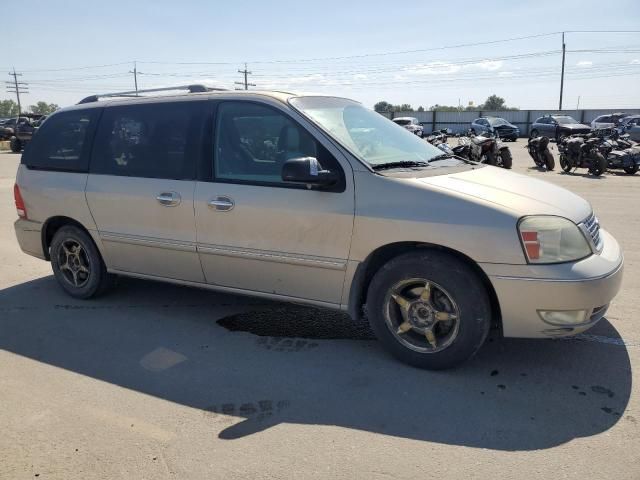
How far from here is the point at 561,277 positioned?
3139mm

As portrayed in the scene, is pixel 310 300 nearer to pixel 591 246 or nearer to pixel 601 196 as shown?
pixel 591 246

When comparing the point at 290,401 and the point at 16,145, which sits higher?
the point at 16,145

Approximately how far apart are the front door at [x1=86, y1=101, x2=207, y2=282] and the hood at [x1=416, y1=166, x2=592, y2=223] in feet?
6.24

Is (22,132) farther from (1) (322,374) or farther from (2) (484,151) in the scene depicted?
(1) (322,374)

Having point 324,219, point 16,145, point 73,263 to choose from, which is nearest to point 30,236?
point 73,263

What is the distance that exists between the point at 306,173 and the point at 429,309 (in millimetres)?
1196

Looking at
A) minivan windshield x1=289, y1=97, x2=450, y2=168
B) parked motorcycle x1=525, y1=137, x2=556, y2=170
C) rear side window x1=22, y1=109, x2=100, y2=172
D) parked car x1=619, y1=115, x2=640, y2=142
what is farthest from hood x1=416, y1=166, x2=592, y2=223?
parked car x1=619, y1=115, x2=640, y2=142

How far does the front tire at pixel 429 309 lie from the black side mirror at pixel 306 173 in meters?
0.70

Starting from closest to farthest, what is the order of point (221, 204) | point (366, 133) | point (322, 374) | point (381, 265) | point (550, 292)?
1. point (550, 292)
2. point (322, 374)
3. point (381, 265)
4. point (221, 204)
5. point (366, 133)

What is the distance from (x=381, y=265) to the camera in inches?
146

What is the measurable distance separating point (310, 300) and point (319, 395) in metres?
0.79

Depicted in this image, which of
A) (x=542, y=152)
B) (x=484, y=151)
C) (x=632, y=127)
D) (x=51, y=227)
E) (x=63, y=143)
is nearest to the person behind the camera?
(x=63, y=143)

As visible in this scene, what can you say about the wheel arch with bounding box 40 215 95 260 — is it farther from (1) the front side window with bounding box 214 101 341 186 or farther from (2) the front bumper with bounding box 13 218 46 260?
(1) the front side window with bounding box 214 101 341 186

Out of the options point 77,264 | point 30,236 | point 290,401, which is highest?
point 30,236
